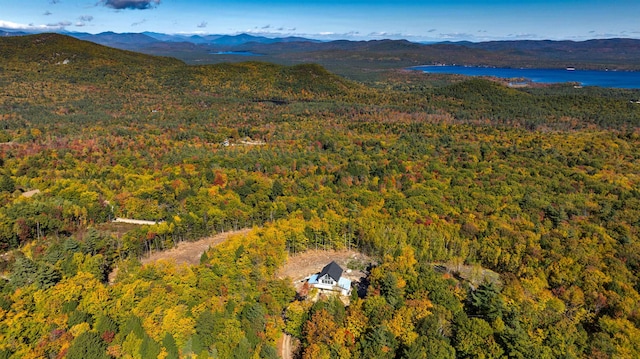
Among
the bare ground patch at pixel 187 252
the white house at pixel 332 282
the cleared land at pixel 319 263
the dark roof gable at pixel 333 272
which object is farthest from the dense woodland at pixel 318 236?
the dark roof gable at pixel 333 272

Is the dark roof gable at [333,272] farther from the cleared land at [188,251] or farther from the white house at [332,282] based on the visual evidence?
the cleared land at [188,251]

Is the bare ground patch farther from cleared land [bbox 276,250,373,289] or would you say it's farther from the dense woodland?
cleared land [bbox 276,250,373,289]

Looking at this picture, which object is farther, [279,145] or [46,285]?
[279,145]

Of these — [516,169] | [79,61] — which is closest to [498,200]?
[516,169]

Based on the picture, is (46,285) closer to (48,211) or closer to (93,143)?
(48,211)

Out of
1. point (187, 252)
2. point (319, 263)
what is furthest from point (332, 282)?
point (187, 252)

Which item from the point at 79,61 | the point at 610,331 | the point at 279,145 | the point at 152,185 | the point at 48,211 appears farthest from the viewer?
the point at 79,61
